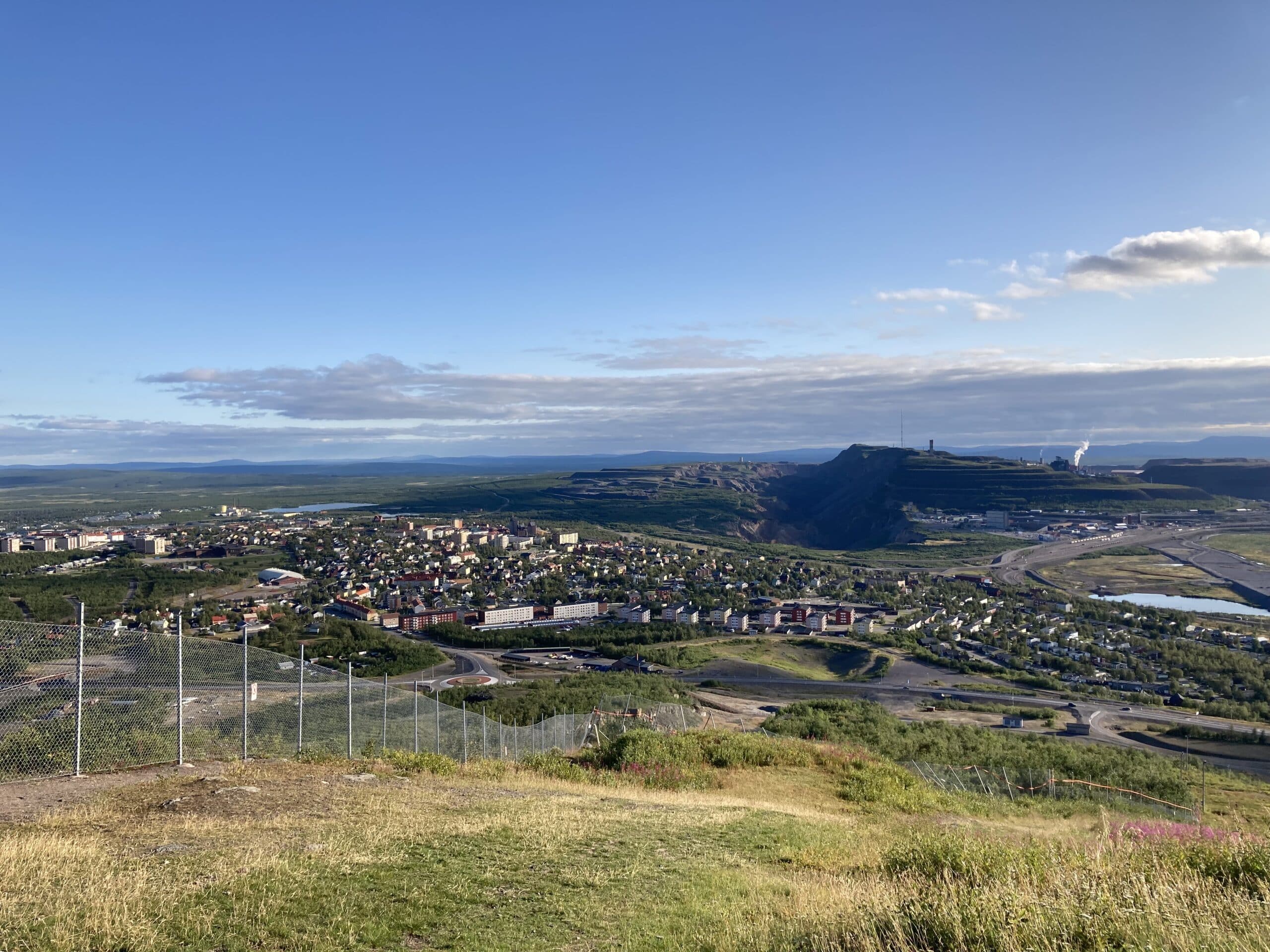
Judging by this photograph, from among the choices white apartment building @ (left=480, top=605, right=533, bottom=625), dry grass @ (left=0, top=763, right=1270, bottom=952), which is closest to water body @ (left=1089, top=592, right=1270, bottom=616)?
white apartment building @ (left=480, top=605, right=533, bottom=625)

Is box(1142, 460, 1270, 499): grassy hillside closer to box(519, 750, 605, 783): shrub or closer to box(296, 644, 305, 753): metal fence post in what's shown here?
box(519, 750, 605, 783): shrub

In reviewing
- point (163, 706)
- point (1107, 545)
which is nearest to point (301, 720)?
point (163, 706)

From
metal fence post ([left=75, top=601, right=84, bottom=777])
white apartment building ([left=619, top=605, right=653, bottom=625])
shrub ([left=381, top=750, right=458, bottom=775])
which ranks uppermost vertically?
metal fence post ([left=75, top=601, right=84, bottom=777])

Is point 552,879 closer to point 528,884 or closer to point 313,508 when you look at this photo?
point 528,884

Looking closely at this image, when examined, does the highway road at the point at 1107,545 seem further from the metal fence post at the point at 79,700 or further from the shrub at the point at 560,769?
the metal fence post at the point at 79,700

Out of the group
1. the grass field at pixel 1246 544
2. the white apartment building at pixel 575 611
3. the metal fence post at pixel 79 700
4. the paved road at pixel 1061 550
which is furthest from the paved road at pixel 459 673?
the grass field at pixel 1246 544

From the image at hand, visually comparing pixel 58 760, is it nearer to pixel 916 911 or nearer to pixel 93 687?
pixel 93 687
